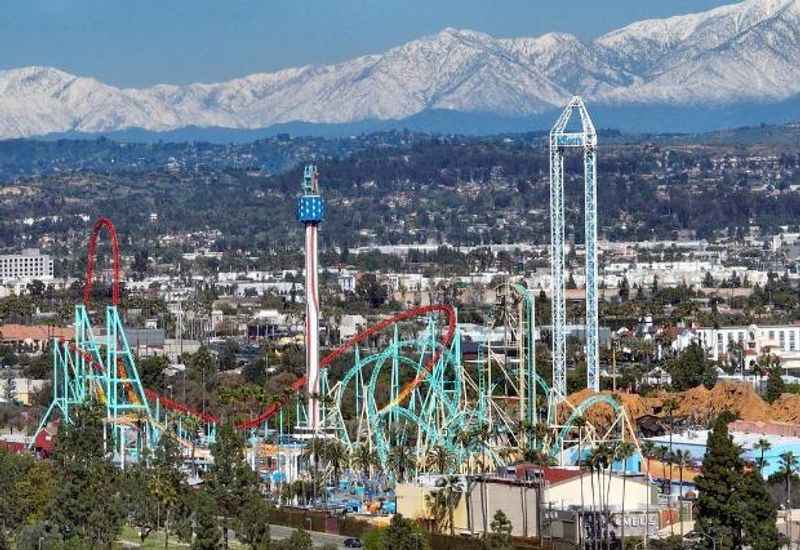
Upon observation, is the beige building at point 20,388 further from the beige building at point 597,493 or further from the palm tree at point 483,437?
the beige building at point 597,493

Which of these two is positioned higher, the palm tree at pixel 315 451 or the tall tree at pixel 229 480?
the tall tree at pixel 229 480

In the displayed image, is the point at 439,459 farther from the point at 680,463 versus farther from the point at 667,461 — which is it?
the point at 680,463

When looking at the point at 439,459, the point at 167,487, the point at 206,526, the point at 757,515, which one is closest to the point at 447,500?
the point at 439,459

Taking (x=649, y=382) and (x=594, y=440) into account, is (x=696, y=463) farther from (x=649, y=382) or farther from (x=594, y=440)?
(x=649, y=382)

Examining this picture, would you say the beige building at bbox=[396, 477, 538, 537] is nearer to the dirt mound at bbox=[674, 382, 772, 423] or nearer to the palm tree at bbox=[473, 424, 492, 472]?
the palm tree at bbox=[473, 424, 492, 472]

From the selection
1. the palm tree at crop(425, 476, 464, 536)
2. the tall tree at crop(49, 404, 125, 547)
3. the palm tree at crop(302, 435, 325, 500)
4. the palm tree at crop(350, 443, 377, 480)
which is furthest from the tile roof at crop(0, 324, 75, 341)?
the palm tree at crop(425, 476, 464, 536)

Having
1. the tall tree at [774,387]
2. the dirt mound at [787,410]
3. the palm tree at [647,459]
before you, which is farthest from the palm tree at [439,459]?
the tall tree at [774,387]
